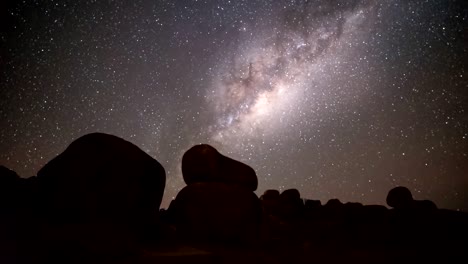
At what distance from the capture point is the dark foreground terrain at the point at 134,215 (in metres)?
4.49

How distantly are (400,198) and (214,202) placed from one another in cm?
1469

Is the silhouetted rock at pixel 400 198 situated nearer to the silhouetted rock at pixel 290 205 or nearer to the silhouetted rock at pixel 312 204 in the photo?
the silhouetted rock at pixel 312 204

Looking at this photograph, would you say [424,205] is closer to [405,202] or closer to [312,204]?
[405,202]

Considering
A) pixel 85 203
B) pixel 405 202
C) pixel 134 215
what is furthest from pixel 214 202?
pixel 405 202

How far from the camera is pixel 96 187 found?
196 inches

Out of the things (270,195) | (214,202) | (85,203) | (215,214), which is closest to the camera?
(85,203)

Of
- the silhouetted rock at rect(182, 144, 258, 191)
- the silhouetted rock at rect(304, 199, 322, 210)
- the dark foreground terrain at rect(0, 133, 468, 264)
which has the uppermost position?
the silhouetted rock at rect(182, 144, 258, 191)

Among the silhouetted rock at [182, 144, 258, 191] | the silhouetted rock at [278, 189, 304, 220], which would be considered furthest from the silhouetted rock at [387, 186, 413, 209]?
the silhouetted rock at [182, 144, 258, 191]

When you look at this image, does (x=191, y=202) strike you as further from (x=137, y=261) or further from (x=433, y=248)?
(x=433, y=248)

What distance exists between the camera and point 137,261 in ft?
15.4

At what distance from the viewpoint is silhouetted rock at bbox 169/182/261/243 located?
7.34 metres

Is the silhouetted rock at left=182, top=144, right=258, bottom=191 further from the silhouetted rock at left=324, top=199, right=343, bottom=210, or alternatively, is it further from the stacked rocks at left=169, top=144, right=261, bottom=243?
the silhouetted rock at left=324, top=199, right=343, bottom=210

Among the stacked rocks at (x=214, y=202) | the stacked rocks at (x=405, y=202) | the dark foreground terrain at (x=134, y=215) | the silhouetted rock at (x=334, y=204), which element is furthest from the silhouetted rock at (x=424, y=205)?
the stacked rocks at (x=214, y=202)

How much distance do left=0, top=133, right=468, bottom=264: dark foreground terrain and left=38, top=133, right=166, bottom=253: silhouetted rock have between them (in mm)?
17
